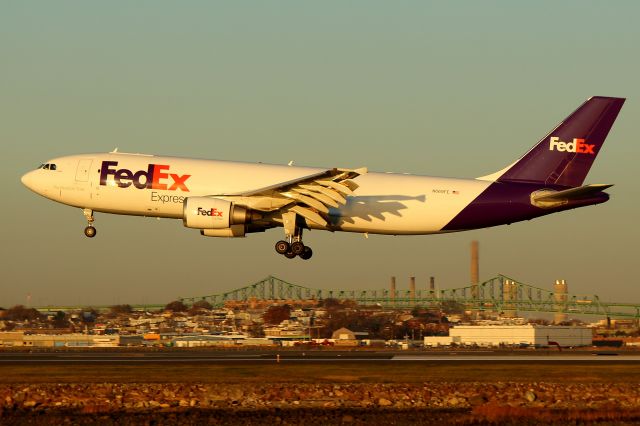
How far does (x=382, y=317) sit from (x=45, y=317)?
107 feet

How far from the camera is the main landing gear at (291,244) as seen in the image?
54125 mm

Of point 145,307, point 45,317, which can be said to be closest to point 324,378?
point 45,317

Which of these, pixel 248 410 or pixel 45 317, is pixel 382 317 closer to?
pixel 45 317

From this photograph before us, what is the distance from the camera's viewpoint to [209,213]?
51.7m

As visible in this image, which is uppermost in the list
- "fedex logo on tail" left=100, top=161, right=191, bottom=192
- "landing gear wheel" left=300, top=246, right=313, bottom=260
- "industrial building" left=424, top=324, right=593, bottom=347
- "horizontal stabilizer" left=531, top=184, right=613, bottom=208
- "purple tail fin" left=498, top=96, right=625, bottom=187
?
"purple tail fin" left=498, top=96, right=625, bottom=187

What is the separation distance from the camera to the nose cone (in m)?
56.1

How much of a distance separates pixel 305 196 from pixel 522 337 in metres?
43.0

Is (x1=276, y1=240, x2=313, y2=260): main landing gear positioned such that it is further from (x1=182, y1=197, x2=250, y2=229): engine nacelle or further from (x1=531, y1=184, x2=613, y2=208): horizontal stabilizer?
(x1=531, y1=184, x2=613, y2=208): horizontal stabilizer

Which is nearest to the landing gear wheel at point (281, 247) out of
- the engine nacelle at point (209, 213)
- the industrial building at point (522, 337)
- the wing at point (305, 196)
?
the wing at point (305, 196)

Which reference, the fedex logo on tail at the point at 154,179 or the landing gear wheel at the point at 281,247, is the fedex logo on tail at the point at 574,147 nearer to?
the landing gear wheel at the point at 281,247

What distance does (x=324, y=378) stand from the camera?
39.7 metres

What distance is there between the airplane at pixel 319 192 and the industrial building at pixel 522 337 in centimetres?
3519

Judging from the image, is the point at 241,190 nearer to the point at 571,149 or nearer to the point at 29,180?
the point at 29,180

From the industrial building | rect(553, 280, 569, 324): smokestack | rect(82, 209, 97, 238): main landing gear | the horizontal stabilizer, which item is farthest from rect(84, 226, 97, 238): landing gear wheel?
rect(553, 280, 569, 324): smokestack
